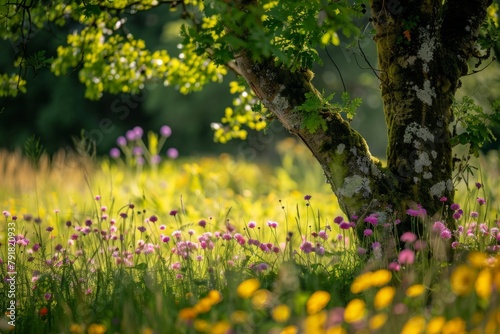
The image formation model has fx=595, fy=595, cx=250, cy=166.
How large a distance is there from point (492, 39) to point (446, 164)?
98 cm

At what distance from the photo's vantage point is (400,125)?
12.4 ft

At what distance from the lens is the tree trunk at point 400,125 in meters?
3.73

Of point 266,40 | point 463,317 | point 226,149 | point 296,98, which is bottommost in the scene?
point 463,317

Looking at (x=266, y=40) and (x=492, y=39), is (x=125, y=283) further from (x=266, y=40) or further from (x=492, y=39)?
(x=492, y=39)

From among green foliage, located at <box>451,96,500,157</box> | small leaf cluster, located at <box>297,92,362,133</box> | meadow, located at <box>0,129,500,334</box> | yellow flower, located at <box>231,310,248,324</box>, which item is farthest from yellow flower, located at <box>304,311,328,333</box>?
green foliage, located at <box>451,96,500,157</box>

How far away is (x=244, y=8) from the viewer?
3.51 m

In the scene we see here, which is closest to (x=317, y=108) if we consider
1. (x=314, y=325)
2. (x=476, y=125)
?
(x=476, y=125)

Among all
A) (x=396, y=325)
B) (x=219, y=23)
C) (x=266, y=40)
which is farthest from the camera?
(x=219, y=23)

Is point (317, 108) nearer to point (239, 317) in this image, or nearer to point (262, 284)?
point (262, 284)

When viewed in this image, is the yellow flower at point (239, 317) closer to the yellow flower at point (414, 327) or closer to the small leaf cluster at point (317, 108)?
the yellow flower at point (414, 327)

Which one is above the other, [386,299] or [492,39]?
[492,39]

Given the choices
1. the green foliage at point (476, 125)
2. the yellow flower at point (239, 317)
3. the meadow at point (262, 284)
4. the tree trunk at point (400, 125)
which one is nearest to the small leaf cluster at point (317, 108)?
the tree trunk at point (400, 125)

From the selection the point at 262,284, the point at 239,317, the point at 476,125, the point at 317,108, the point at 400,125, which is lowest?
the point at 239,317

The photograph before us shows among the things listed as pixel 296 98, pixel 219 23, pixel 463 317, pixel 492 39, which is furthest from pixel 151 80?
pixel 463 317
